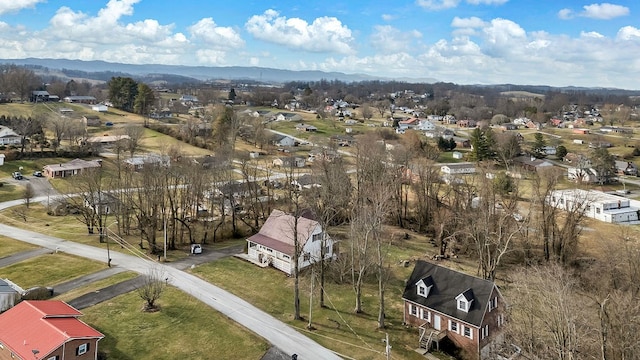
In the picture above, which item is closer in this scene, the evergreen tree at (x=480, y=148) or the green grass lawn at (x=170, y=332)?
→ the green grass lawn at (x=170, y=332)

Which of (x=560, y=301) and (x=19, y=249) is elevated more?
(x=560, y=301)

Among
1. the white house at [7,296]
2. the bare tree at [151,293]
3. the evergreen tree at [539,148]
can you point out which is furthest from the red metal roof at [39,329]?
the evergreen tree at [539,148]

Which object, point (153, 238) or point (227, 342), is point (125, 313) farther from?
point (153, 238)

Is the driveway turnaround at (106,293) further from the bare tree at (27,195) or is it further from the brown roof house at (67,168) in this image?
the brown roof house at (67,168)

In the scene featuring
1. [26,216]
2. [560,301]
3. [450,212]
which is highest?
[560,301]

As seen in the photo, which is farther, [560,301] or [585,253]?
[585,253]

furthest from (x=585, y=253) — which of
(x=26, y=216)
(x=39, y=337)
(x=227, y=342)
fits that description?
(x=26, y=216)
